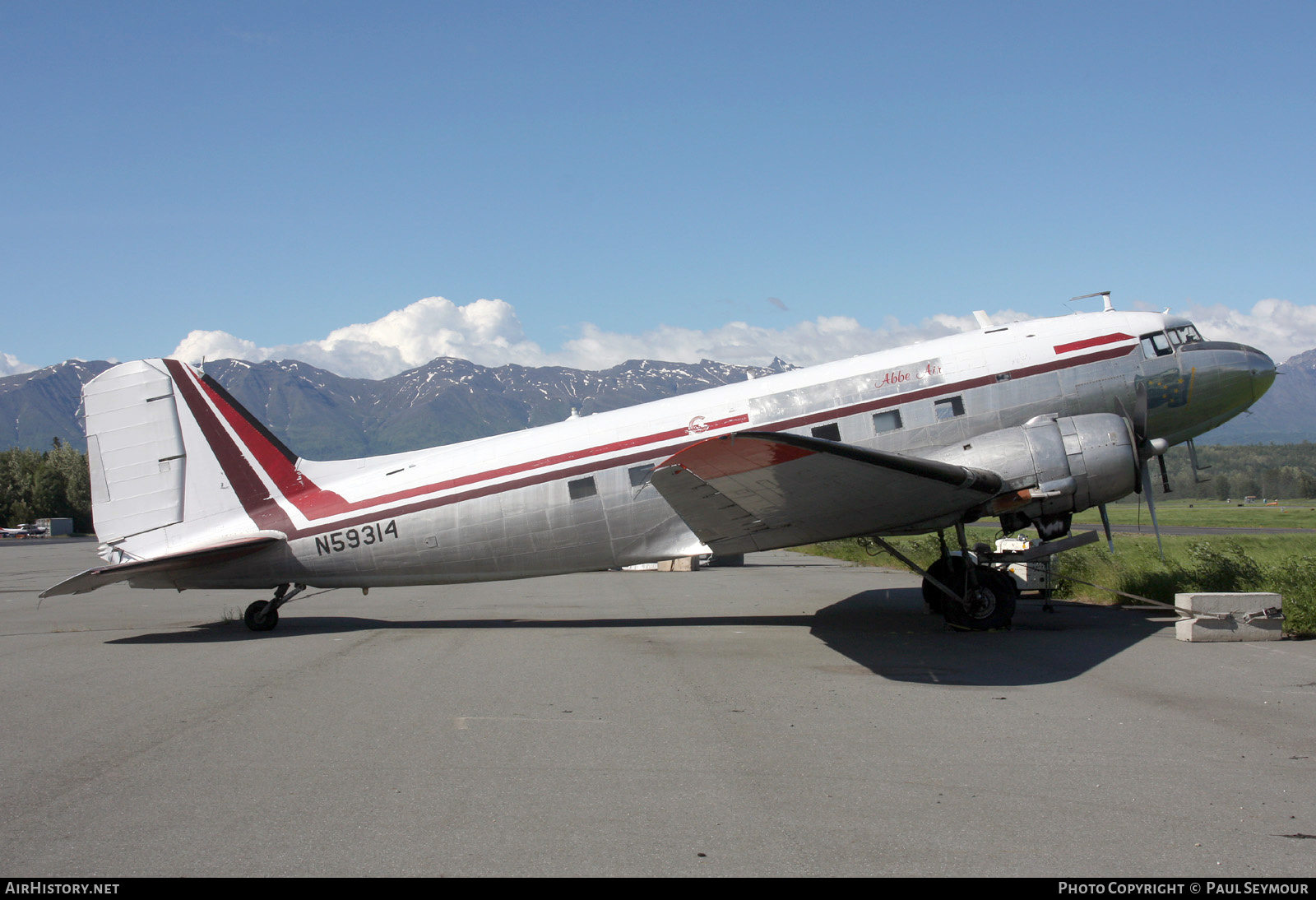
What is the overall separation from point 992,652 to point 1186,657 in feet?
6.33

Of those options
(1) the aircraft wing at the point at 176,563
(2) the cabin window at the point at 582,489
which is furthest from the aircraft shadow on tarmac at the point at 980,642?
(1) the aircraft wing at the point at 176,563

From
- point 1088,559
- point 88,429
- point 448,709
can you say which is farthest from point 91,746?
point 1088,559

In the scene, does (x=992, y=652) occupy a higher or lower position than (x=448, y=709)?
lower

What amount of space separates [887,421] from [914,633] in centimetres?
284

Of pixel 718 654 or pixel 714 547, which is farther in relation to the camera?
pixel 714 547

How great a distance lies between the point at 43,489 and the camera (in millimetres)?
82875

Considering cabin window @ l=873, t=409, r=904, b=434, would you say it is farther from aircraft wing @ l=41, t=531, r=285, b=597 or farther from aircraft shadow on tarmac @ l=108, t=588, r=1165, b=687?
aircraft wing @ l=41, t=531, r=285, b=597

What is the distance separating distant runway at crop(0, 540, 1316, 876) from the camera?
160 inches

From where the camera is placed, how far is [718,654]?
9.80 meters

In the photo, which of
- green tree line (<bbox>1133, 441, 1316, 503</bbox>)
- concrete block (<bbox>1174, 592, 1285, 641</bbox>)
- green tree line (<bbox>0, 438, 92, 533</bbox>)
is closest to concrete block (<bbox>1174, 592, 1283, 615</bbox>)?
concrete block (<bbox>1174, 592, 1285, 641</bbox>)

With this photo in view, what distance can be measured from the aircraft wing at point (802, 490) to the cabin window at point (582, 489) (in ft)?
5.95

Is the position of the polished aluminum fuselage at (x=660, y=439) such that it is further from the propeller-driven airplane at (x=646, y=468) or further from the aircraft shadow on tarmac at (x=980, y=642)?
the aircraft shadow on tarmac at (x=980, y=642)

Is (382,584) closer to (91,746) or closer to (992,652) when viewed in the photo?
(91,746)

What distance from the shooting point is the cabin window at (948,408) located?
37.7ft
